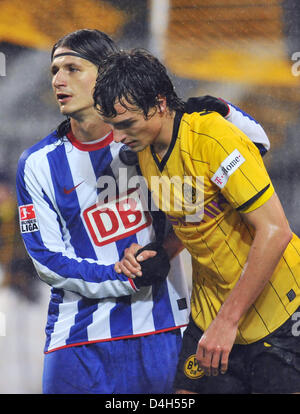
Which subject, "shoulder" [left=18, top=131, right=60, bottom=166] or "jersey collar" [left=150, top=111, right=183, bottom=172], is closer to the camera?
"jersey collar" [left=150, top=111, right=183, bottom=172]

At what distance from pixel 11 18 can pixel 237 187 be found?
3.08 feet

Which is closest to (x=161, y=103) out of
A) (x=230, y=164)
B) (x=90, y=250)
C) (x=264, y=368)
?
(x=230, y=164)

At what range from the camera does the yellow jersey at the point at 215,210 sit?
120cm

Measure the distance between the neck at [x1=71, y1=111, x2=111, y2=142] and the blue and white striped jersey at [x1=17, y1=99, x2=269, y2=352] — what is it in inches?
0.7

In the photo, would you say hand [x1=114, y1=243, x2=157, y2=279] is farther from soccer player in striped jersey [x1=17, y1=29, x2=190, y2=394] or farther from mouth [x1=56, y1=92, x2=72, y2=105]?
mouth [x1=56, y1=92, x2=72, y2=105]

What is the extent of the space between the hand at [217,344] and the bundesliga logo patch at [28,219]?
552mm

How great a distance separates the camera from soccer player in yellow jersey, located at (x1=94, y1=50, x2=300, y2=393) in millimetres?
1181

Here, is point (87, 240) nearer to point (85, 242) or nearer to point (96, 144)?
point (85, 242)

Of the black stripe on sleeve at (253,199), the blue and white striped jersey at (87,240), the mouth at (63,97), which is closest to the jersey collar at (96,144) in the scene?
the blue and white striped jersey at (87,240)

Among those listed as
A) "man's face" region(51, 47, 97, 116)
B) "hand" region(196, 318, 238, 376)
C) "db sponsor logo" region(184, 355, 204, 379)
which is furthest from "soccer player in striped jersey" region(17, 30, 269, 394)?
"hand" region(196, 318, 238, 376)

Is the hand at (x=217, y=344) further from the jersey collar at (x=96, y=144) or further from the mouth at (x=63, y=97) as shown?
the mouth at (x=63, y=97)

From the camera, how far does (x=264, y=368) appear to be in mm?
1304

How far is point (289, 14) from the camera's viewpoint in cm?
169

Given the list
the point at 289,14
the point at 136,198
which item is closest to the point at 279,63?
the point at 289,14
